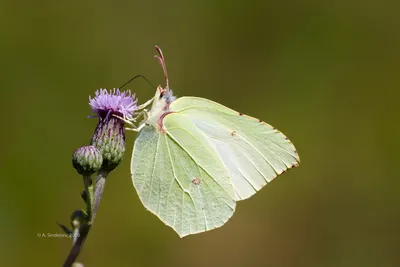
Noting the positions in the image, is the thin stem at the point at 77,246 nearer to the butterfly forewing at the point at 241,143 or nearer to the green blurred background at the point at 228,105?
the butterfly forewing at the point at 241,143

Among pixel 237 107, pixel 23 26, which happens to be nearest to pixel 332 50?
pixel 237 107

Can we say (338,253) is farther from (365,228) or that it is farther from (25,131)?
(25,131)

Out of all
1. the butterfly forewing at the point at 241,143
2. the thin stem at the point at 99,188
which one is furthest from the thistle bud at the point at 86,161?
the butterfly forewing at the point at 241,143

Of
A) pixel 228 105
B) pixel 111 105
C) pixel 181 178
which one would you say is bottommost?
pixel 228 105

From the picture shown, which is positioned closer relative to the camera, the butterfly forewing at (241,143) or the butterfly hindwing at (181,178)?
the butterfly hindwing at (181,178)

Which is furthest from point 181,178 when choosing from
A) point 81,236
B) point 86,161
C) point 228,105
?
point 228,105

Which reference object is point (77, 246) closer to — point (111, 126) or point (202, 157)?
point (111, 126)
